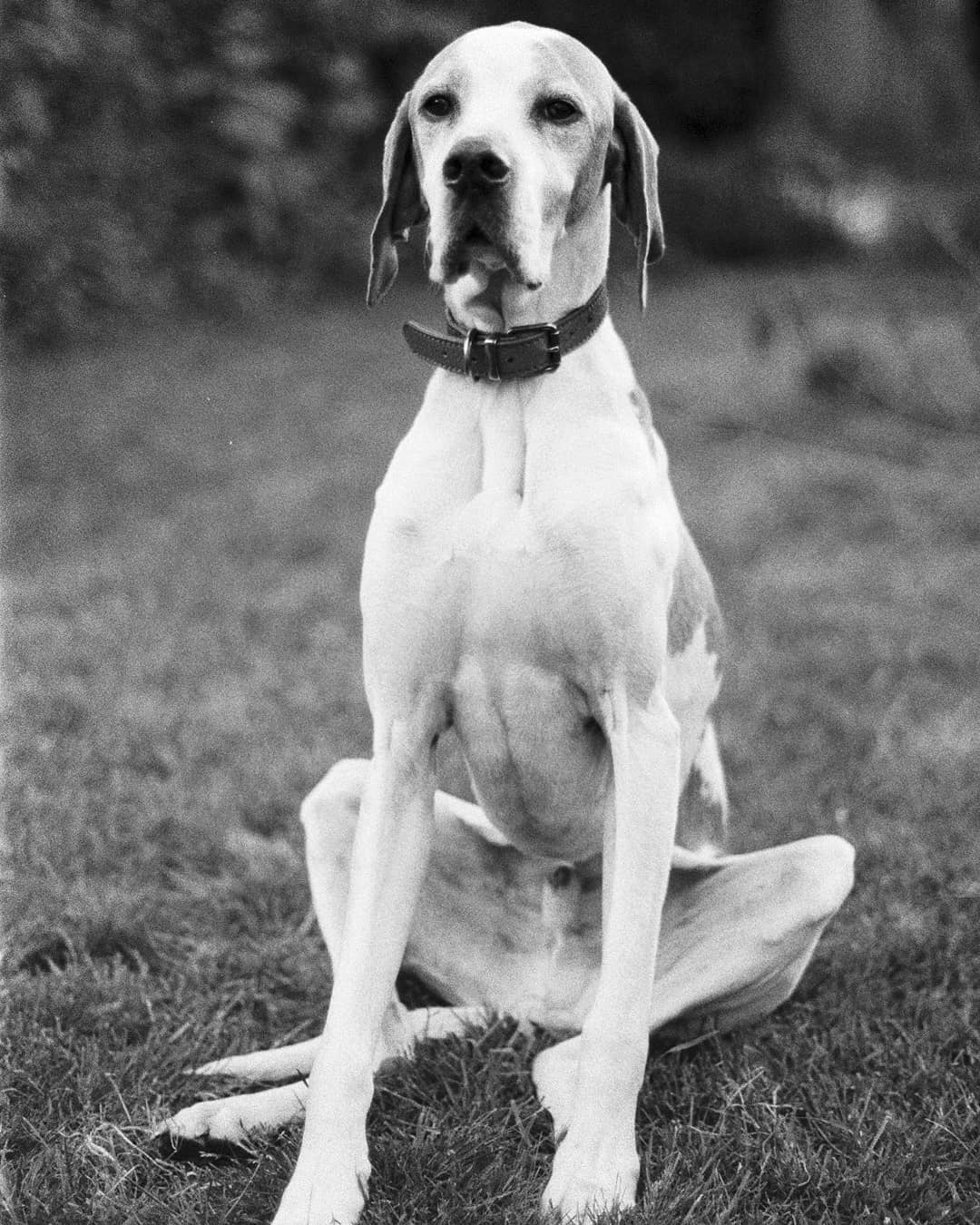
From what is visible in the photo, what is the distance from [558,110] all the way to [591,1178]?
5.56 ft

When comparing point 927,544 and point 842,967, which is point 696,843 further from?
point 927,544

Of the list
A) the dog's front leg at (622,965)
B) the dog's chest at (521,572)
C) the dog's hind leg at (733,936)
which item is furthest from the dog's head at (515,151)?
the dog's hind leg at (733,936)

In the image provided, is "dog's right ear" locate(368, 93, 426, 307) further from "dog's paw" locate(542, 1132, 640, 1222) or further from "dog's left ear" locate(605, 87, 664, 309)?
"dog's paw" locate(542, 1132, 640, 1222)

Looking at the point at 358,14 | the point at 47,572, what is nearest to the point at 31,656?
the point at 47,572

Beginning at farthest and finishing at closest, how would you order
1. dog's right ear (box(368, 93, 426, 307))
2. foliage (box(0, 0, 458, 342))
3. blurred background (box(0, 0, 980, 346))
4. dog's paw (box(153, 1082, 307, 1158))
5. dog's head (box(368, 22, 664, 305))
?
blurred background (box(0, 0, 980, 346)), foliage (box(0, 0, 458, 342)), dog's right ear (box(368, 93, 426, 307)), dog's paw (box(153, 1082, 307, 1158)), dog's head (box(368, 22, 664, 305))

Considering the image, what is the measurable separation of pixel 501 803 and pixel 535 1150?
598 mm

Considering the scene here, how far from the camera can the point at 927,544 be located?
22.5ft

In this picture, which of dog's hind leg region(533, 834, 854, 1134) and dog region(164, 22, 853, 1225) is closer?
dog region(164, 22, 853, 1225)

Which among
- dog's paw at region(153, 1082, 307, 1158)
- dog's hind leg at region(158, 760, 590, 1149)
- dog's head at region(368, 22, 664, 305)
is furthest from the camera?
dog's hind leg at region(158, 760, 590, 1149)

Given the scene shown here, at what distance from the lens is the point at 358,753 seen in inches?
181

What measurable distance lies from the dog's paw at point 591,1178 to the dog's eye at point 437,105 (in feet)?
5.48

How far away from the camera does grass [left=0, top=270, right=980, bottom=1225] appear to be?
2541mm

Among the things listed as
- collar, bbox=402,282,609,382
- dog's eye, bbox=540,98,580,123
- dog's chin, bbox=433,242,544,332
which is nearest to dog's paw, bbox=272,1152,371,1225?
collar, bbox=402,282,609,382

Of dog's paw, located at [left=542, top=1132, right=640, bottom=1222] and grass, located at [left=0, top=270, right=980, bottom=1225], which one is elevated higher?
dog's paw, located at [left=542, top=1132, right=640, bottom=1222]
